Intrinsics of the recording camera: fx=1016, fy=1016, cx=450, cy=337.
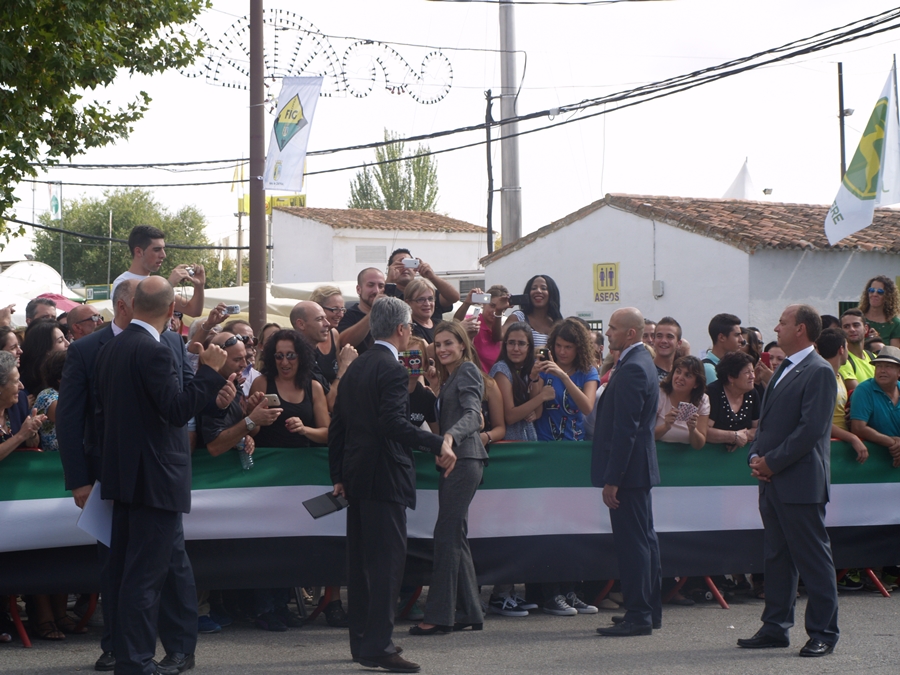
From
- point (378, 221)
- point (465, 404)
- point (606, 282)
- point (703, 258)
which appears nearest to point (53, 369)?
point (465, 404)

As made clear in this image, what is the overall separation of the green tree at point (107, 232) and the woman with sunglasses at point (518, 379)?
49562mm

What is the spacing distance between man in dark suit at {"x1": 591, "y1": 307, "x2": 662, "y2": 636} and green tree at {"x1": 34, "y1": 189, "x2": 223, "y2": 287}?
5041 cm

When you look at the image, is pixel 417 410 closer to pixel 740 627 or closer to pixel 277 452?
pixel 277 452

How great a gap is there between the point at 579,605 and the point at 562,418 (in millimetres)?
1304

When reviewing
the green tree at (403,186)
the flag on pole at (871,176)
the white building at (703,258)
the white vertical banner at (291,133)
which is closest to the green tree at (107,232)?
the green tree at (403,186)

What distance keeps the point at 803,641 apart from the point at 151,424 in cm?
408

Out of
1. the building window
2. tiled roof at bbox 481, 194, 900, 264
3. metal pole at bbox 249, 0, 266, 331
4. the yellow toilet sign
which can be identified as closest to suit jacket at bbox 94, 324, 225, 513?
metal pole at bbox 249, 0, 266, 331

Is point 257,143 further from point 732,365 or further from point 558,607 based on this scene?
point 558,607

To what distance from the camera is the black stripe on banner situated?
6.14 m

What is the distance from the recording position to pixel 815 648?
582 centimetres

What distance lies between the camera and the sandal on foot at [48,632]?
20.2 feet

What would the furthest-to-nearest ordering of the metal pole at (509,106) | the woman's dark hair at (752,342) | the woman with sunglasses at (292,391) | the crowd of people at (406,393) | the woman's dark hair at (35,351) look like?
the metal pole at (509,106) < the woman's dark hair at (752,342) < the woman's dark hair at (35,351) < the woman with sunglasses at (292,391) < the crowd of people at (406,393)

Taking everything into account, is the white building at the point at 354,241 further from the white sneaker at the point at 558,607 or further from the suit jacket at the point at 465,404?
the suit jacket at the point at 465,404

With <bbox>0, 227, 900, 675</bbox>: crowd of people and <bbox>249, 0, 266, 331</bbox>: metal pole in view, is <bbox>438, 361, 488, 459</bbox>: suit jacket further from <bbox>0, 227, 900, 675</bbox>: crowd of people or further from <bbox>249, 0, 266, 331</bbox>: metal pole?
<bbox>249, 0, 266, 331</bbox>: metal pole
